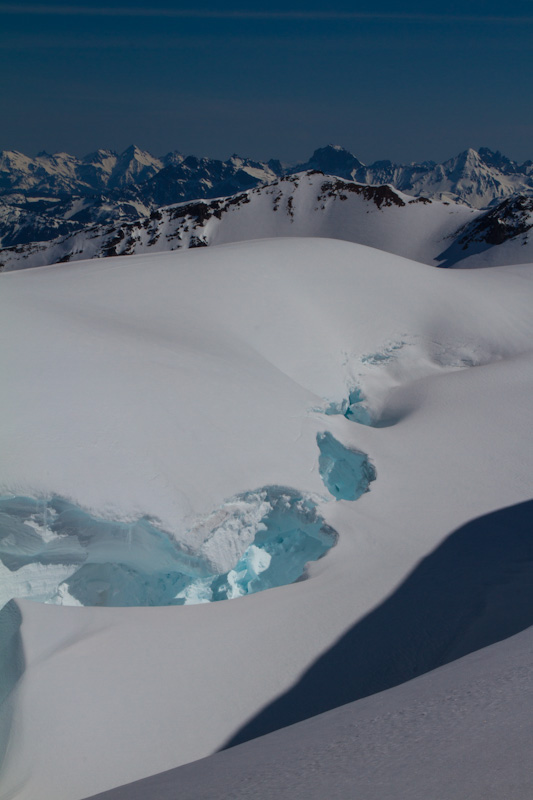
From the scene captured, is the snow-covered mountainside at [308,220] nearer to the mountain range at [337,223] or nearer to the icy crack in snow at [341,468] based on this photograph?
the mountain range at [337,223]

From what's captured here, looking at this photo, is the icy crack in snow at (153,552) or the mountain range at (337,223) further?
the mountain range at (337,223)

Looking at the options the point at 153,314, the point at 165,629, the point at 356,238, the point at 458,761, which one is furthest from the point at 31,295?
the point at 356,238

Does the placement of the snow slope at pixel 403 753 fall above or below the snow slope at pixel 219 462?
above

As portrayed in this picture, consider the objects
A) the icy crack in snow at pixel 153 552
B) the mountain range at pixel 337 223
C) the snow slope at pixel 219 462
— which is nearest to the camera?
the snow slope at pixel 219 462

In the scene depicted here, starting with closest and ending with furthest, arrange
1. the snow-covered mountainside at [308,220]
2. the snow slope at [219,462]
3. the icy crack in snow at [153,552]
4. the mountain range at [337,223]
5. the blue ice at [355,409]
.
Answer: the snow slope at [219,462] → the icy crack in snow at [153,552] → the blue ice at [355,409] → the mountain range at [337,223] → the snow-covered mountainside at [308,220]

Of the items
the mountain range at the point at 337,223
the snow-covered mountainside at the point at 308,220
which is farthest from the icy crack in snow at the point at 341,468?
the snow-covered mountainside at the point at 308,220

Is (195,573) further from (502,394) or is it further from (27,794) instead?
(502,394)
